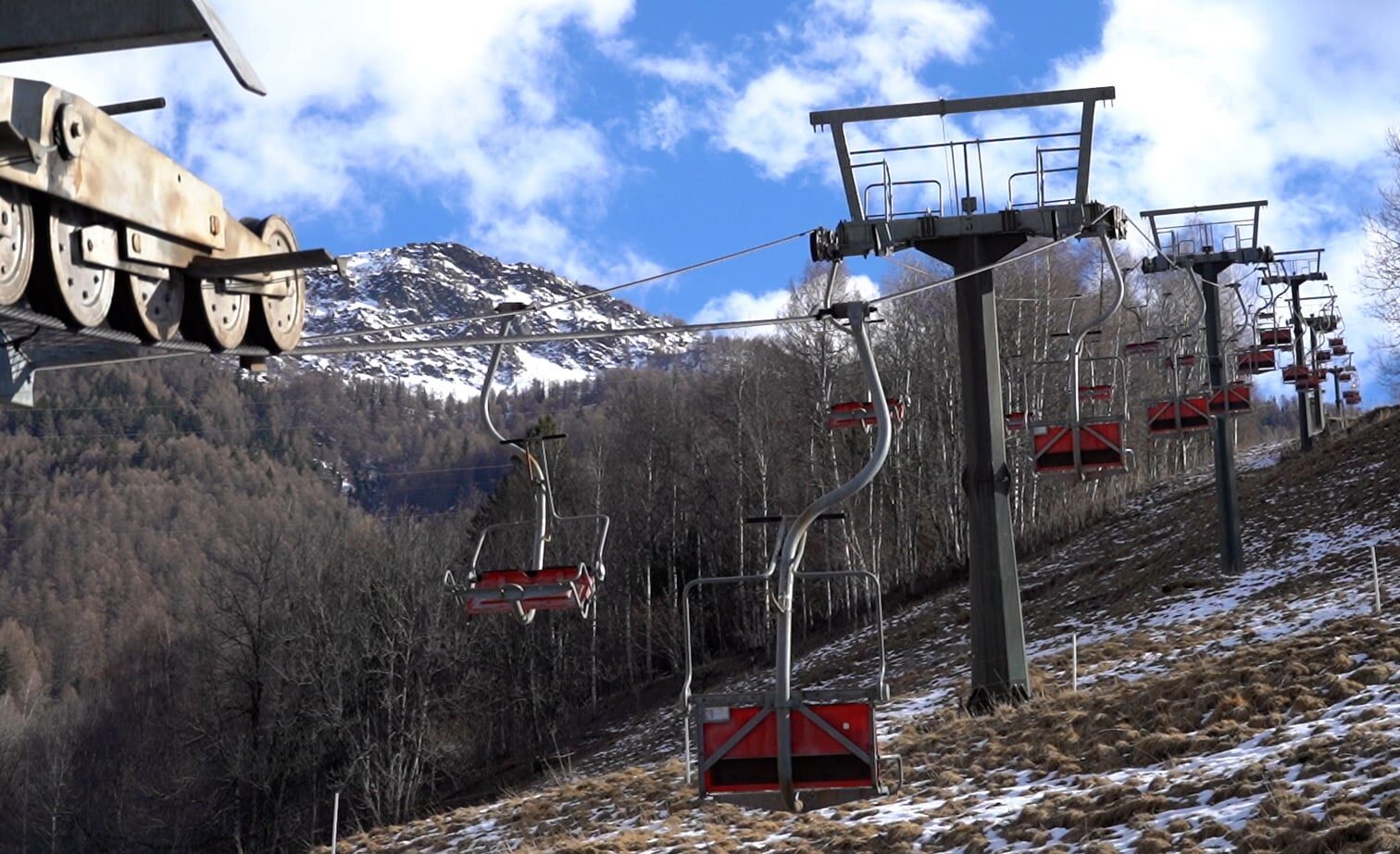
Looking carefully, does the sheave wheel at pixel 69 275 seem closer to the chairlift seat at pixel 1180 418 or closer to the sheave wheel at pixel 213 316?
the sheave wheel at pixel 213 316

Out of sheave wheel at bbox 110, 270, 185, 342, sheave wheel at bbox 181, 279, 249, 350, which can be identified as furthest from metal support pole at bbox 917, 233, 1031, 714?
sheave wheel at bbox 110, 270, 185, 342

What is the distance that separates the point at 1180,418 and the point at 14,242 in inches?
911

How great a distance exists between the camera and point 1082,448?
19.0 meters

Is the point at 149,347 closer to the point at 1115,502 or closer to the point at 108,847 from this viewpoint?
the point at 1115,502

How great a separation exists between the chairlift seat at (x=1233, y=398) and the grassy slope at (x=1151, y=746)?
2781 mm

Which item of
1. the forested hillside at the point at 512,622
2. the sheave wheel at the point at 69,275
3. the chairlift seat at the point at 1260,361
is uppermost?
the chairlift seat at the point at 1260,361

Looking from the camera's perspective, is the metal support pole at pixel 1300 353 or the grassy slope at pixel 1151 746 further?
the metal support pole at pixel 1300 353

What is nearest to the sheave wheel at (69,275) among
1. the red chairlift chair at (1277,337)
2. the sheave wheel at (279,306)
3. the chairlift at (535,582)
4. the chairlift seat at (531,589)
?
the sheave wheel at (279,306)

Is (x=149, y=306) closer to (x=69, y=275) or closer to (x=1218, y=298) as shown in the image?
(x=69, y=275)

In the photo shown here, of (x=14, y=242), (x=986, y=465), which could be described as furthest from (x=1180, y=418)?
(x=14, y=242)

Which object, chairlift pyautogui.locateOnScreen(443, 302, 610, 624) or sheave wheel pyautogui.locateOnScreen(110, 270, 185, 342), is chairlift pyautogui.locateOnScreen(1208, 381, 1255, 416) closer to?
chairlift pyautogui.locateOnScreen(443, 302, 610, 624)

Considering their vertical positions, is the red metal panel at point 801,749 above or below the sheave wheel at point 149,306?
below

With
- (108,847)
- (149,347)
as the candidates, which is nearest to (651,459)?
(108,847)

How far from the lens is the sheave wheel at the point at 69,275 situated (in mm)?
5844
